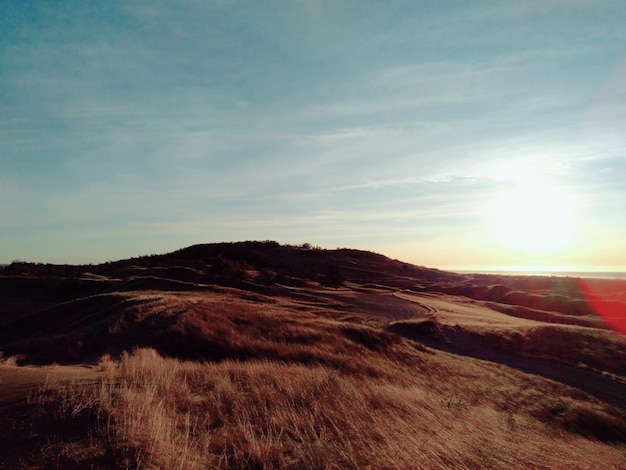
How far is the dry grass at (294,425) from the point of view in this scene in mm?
6062

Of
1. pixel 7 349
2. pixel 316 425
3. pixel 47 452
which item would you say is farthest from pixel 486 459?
pixel 7 349

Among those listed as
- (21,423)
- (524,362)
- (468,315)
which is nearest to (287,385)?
(21,423)

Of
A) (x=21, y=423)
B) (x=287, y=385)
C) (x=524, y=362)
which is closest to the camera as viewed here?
(x=21, y=423)

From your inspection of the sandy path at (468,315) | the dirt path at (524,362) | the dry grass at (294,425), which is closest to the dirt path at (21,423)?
the dry grass at (294,425)

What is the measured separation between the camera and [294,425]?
24.8 feet

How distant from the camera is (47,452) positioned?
532cm

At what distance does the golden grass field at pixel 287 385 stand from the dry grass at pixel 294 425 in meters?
0.04

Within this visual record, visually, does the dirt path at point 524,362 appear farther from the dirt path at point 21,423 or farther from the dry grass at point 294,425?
the dirt path at point 21,423

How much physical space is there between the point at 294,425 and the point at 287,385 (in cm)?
280

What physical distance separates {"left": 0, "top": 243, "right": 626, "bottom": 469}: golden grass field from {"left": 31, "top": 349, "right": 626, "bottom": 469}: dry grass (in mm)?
39

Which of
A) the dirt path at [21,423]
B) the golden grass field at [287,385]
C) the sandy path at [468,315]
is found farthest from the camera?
the sandy path at [468,315]

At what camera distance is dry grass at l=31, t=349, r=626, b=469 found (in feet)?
19.9

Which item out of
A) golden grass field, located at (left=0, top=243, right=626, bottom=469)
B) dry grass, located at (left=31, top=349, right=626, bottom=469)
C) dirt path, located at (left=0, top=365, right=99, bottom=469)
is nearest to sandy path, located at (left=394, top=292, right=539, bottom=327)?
golden grass field, located at (left=0, top=243, right=626, bottom=469)

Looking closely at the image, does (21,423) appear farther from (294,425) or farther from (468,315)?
(468,315)
